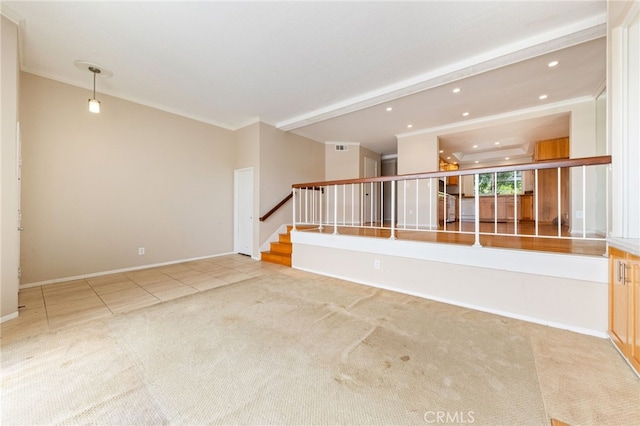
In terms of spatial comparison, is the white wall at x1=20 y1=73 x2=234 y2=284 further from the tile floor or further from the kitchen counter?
the kitchen counter

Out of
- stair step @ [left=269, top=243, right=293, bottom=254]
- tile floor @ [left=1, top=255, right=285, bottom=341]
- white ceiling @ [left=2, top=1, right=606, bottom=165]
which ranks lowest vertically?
tile floor @ [left=1, top=255, right=285, bottom=341]

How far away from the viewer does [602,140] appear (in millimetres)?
4188

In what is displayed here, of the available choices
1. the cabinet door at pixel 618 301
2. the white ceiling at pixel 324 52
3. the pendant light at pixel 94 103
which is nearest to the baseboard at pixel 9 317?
the pendant light at pixel 94 103

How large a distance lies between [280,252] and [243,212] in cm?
152

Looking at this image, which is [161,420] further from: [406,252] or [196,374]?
[406,252]

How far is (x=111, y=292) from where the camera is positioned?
10.6ft

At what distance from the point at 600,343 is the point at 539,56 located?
10.5ft

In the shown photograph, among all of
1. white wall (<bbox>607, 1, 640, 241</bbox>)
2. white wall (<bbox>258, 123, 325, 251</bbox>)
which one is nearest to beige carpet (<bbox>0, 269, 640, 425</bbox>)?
white wall (<bbox>607, 1, 640, 241</bbox>)

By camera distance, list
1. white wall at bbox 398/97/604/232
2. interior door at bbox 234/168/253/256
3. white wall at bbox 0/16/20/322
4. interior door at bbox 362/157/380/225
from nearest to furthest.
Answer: white wall at bbox 0/16/20/322
white wall at bbox 398/97/604/232
interior door at bbox 234/168/253/256
interior door at bbox 362/157/380/225

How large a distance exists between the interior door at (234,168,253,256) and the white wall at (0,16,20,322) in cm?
338

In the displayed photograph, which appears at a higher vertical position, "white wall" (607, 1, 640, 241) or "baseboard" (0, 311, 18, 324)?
"white wall" (607, 1, 640, 241)

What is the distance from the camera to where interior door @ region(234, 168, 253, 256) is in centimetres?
554

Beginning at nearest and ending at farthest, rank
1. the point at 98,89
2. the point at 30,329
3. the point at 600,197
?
1. the point at 30,329
2. the point at 98,89
3. the point at 600,197

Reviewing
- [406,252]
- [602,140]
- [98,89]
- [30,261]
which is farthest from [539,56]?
[30,261]
